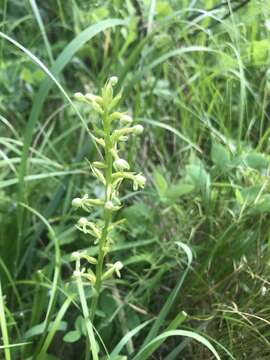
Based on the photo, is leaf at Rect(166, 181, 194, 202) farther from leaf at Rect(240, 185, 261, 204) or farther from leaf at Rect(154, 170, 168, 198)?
leaf at Rect(240, 185, 261, 204)

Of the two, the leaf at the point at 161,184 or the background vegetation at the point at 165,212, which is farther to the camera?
the leaf at the point at 161,184

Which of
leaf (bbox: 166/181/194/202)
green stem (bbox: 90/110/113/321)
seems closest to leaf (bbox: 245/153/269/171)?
leaf (bbox: 166/181/194/202)

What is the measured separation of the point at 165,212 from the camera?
1.56 m

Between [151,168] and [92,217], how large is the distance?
0.89 feet

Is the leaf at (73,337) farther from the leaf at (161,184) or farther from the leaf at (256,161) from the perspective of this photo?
the leaf at (256,161)

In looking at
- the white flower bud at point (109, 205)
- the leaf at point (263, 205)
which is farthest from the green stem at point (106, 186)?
the leaf at point (263, 205)

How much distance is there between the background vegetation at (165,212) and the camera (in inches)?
53.5

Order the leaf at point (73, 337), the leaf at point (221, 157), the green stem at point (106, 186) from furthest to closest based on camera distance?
the leaf at point (221, 157) < the leaf at point (73, 337) < the green stem at point (106, 186)

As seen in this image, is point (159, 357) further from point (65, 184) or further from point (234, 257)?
point (65, 184)

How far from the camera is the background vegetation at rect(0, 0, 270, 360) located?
4.46 ft

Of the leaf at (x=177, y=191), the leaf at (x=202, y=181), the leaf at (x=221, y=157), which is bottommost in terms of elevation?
the leaf at (x=177, y=191)

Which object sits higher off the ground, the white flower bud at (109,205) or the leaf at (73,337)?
the white flower bud at (109,205)

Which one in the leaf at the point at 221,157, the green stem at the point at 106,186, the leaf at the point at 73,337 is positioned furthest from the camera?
the leaf at the point at 221,157

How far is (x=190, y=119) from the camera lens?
178 cm
